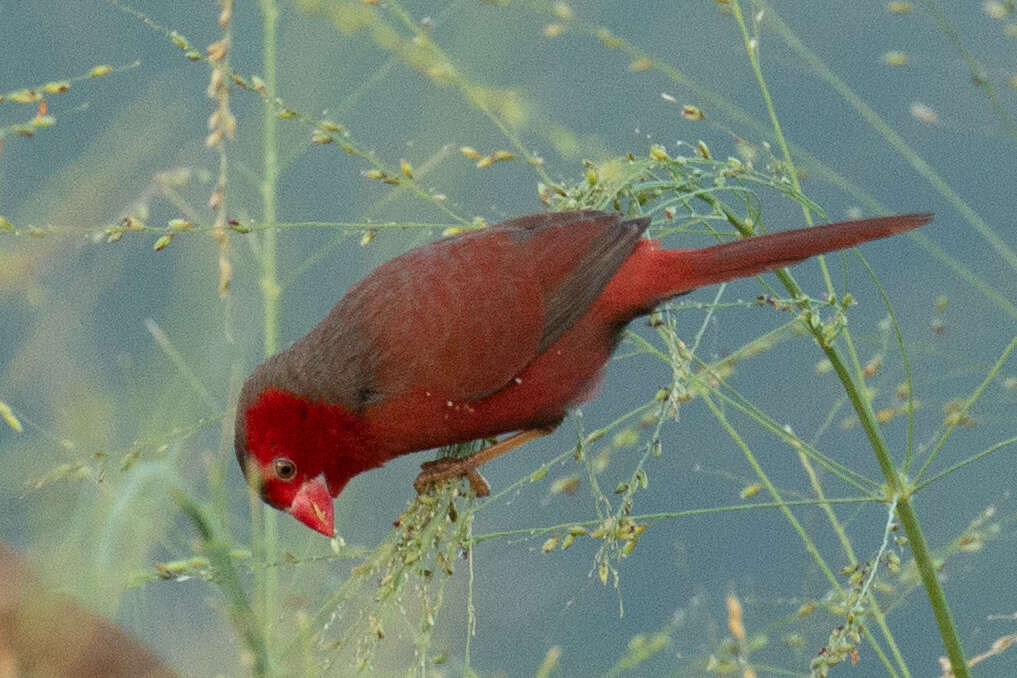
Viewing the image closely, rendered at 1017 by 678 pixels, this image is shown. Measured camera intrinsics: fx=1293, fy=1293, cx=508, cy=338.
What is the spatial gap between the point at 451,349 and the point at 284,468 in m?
0.41

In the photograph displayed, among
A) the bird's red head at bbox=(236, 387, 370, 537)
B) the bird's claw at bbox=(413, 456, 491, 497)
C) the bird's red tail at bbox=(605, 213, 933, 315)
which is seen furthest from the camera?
the bird's red head at bbox=(236, 387, 370, 537)

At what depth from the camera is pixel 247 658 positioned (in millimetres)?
1215

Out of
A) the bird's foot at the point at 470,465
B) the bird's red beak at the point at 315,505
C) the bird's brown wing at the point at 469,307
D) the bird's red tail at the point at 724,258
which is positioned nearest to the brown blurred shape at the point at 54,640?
the bird's foot at the point at 470,465

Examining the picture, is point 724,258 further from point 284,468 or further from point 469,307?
point 284,468

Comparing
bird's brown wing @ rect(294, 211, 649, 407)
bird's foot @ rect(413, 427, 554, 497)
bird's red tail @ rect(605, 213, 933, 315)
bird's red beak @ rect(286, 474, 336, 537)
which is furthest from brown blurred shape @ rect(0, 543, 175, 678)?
bird's red tail @ rect(605, 213, 933, 315)

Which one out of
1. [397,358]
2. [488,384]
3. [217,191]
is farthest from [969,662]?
[217,191]

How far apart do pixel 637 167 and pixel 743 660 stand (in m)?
0.77

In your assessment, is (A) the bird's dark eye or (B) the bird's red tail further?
(A) the bird's dark eye

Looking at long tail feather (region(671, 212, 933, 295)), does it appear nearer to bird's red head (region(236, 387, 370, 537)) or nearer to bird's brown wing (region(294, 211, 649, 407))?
bird's brown wing (region(294, 211, 649, 407))

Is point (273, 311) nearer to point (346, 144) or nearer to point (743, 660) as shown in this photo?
point (346, 144)

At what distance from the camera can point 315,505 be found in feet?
8.09

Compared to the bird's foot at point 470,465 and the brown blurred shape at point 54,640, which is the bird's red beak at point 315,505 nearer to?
the bird's foot at point 470,465

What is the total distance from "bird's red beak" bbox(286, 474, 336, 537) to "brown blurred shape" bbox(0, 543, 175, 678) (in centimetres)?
88

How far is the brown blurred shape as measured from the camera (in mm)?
1200
